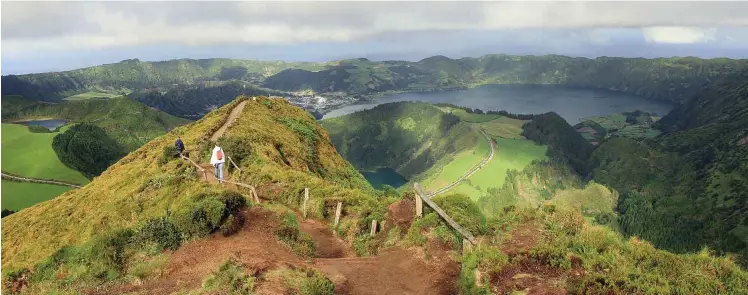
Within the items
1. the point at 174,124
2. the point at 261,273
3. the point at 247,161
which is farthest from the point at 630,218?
the point at 174,124

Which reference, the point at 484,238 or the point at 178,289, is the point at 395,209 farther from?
the point at 178,289

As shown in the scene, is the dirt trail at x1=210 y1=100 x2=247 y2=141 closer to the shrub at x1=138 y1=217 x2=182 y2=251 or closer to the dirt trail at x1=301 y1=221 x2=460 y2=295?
the shrub at x1=138 y1=217 x2=182 y2=251

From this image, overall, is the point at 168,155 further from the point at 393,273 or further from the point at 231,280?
the point at 393,273

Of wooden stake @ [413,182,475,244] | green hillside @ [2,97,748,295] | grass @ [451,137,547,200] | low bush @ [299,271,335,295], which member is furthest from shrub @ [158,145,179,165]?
grass @ [451,137,547,200]

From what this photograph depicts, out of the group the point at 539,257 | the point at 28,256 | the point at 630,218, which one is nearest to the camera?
the point at 539,257

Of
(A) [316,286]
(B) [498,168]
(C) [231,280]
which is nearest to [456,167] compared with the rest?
(B) [498,168]

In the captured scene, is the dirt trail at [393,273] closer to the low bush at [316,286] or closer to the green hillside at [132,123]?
the low bush at [316,286]

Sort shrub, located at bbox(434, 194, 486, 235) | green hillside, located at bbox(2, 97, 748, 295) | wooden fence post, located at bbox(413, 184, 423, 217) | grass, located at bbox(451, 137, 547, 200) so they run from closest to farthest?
green hillside, located at bbox(2, 97, 748, 295), shrub, located at bbox(434, 194, 486, 235), wooden fence post, located at bbox(413, 184, 423, 217), grass, located at bbox(451, 137, 547, 200)
